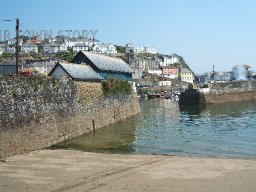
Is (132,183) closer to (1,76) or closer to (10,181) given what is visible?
(10,181)

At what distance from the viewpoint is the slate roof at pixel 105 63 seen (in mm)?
41531

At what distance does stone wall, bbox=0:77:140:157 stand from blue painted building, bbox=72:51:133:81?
590cm

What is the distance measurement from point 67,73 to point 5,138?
14.7 m

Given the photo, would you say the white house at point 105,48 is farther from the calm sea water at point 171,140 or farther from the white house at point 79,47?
the calm sea water at point 171,140

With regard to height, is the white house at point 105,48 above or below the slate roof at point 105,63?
above

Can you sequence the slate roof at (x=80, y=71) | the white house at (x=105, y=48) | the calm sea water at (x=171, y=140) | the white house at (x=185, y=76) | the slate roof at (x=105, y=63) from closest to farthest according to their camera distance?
the calm sea water at (x=171, y=140) < the slate roof at (x=80, y=71) < the slate roof at (x=105, y=63) < the white house at (x=105, y=48) < the white house at (x=185, y=76)

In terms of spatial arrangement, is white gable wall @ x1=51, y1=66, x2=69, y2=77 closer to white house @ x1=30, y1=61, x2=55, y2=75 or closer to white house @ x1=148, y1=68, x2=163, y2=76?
white house @ x1=30, y1=61, x2=55, y2=75

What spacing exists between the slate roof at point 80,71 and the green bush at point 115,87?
3.37ft

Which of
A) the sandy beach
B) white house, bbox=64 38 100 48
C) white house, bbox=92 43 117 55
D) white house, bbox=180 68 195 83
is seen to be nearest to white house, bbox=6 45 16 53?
white house, bbox=64 38 100 48

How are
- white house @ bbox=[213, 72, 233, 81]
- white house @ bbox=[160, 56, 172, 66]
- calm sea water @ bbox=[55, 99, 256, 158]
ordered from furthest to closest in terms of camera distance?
white house @ bbox=[160, 56, 172, 66], white house @ bbox=[213, 72, 233, 81], calm sea water @ bbox=[55, 99, 256, 158]

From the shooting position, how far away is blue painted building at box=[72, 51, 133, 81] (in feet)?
135

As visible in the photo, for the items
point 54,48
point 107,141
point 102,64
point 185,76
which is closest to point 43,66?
point 102,64

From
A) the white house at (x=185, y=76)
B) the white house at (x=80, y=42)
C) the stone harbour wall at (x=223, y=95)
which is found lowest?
the stone harbour wall at (x=223, y=95)

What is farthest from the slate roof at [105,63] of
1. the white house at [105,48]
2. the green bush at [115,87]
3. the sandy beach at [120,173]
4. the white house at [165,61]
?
the white house at [165,61]
